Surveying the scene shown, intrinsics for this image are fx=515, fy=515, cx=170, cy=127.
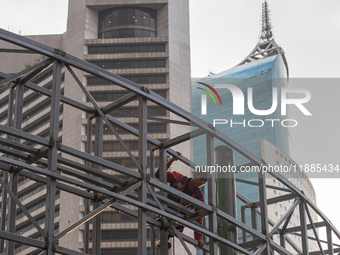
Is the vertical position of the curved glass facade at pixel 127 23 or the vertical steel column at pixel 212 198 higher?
the curved glass facade at pixel 127 23

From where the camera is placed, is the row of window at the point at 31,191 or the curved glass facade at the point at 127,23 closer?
the row of window at the point at 31,191

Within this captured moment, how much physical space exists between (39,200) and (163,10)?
3149 cm

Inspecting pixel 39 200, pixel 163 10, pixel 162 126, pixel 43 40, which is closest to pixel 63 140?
pixel 39 200

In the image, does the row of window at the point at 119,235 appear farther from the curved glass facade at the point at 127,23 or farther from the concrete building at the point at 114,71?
the curved glass facade at the point at 127,23

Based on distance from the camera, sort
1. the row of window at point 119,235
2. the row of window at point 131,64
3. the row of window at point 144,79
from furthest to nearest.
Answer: the row of window at point 131,64 < the row of window at point 144,79 < the row of window at point 119,235

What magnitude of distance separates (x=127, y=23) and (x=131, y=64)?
7072 millimetres

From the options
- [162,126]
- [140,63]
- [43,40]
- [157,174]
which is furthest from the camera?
[43,40]

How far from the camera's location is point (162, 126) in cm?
6606

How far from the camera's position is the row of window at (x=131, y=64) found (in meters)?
70.2

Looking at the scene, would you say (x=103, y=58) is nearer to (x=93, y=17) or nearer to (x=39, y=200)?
(x=93, y=17)

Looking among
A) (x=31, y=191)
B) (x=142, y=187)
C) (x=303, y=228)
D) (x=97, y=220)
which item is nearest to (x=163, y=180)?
(x=97, y=220)

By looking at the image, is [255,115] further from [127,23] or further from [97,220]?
[97,220]

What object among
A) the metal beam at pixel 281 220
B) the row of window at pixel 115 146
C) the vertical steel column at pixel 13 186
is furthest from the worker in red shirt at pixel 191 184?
the row of window at pixel 115 146

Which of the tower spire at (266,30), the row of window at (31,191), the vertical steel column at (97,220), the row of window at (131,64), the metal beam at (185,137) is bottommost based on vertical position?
the vertical steel column at (97,220)
